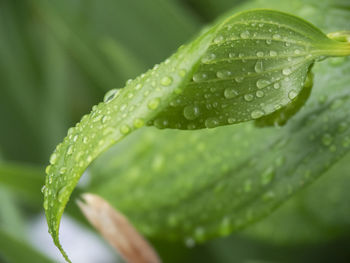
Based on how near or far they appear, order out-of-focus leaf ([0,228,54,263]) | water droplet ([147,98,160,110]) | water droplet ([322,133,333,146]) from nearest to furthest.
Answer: water droplet ([147,98,160,110]) < water droplet ([322,133,333,146]) < out-of-focus leaf ([0,228,54,263])

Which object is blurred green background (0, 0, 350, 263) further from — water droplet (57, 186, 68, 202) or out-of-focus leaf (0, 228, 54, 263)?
water droplet (57, 186, 68, 202)

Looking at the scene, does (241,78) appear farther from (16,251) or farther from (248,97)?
(16,251)

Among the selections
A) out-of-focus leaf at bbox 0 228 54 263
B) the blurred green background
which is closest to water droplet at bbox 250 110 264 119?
the blurred green background

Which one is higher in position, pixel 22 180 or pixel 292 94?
pixel 22 180

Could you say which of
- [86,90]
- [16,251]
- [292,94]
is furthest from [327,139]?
[86,90]

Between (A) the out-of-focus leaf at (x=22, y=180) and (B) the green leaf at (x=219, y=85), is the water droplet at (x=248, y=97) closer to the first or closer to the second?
(B) the green leaf at (x=219, y=85)

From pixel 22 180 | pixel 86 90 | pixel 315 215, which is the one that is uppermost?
pixel 86 90
